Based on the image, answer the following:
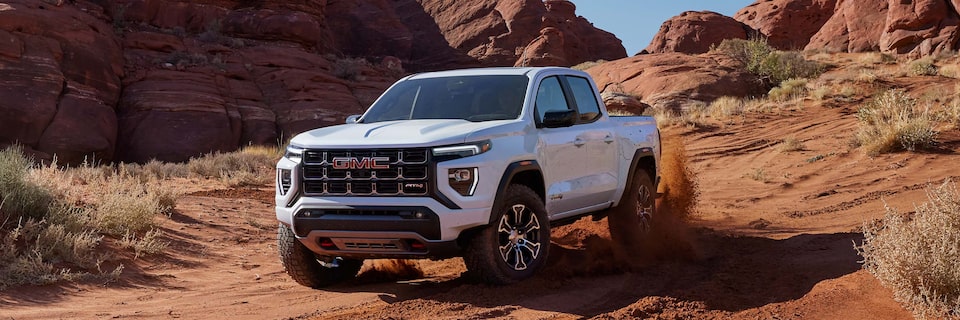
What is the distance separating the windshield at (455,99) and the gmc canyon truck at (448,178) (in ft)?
0.04

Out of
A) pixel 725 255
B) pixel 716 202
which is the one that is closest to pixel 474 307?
pixel 725 255

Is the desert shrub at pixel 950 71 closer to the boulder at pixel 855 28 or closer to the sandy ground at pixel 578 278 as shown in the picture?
the boulder at pixel 855 28

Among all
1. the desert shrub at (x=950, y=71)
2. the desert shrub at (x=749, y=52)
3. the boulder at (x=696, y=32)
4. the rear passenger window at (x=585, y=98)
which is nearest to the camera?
the rear passenger window at (x=585, y=98)

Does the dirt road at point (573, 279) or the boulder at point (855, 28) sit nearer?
the dirt road at point (573, 279)

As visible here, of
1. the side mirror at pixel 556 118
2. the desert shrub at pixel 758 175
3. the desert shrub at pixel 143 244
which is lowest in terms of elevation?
the desert shrub at pixel 758 175

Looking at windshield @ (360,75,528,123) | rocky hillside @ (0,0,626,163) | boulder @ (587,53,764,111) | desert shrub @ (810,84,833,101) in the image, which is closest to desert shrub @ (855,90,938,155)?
desert shrub @ (810,84,833,101)

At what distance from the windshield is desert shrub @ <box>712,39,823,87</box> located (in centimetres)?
3059

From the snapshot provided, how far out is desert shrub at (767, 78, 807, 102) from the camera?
29089 mm

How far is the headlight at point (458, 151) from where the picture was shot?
22.6 ft

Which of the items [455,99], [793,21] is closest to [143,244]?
[455,99]

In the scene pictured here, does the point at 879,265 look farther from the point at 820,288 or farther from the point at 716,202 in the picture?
the point at 716,202

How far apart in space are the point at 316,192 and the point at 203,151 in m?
25.2

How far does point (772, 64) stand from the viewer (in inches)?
1463

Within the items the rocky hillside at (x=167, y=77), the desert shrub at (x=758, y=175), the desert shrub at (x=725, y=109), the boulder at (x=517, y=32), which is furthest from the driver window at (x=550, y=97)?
the boulder at (x=517, y=32)
